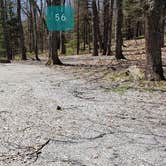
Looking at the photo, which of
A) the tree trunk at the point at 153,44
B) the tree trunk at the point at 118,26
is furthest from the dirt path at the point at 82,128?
the tree trunk at the point at 118,26

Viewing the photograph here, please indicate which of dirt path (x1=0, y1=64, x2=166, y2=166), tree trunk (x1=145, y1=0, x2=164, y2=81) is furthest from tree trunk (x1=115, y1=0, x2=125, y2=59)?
dirt path (x1=0, y1=64, x2=166, y2=166)

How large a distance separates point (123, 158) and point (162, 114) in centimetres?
261

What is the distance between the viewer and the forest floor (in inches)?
185

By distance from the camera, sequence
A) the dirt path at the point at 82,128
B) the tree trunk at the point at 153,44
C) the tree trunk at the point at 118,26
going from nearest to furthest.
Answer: the dirt path at the point at 82,128
the tree trunk at the point at 153,44
the tree trunk at the point at 118,26

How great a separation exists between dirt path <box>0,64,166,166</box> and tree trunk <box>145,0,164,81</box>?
166 cm

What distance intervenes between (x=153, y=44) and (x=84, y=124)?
16.8ft

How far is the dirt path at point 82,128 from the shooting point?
4676mm

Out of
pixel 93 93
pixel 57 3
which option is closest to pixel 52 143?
pixel 93 93

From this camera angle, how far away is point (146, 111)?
23.8 ft

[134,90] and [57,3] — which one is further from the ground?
[57,3]

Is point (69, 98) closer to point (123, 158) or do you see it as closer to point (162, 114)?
point (162, 114)

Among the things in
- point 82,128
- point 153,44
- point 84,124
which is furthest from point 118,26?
point 82,128

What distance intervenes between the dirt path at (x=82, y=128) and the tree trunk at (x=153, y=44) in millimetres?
1657

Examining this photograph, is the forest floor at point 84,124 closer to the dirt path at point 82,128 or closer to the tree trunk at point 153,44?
the dirt path at point 82,128
